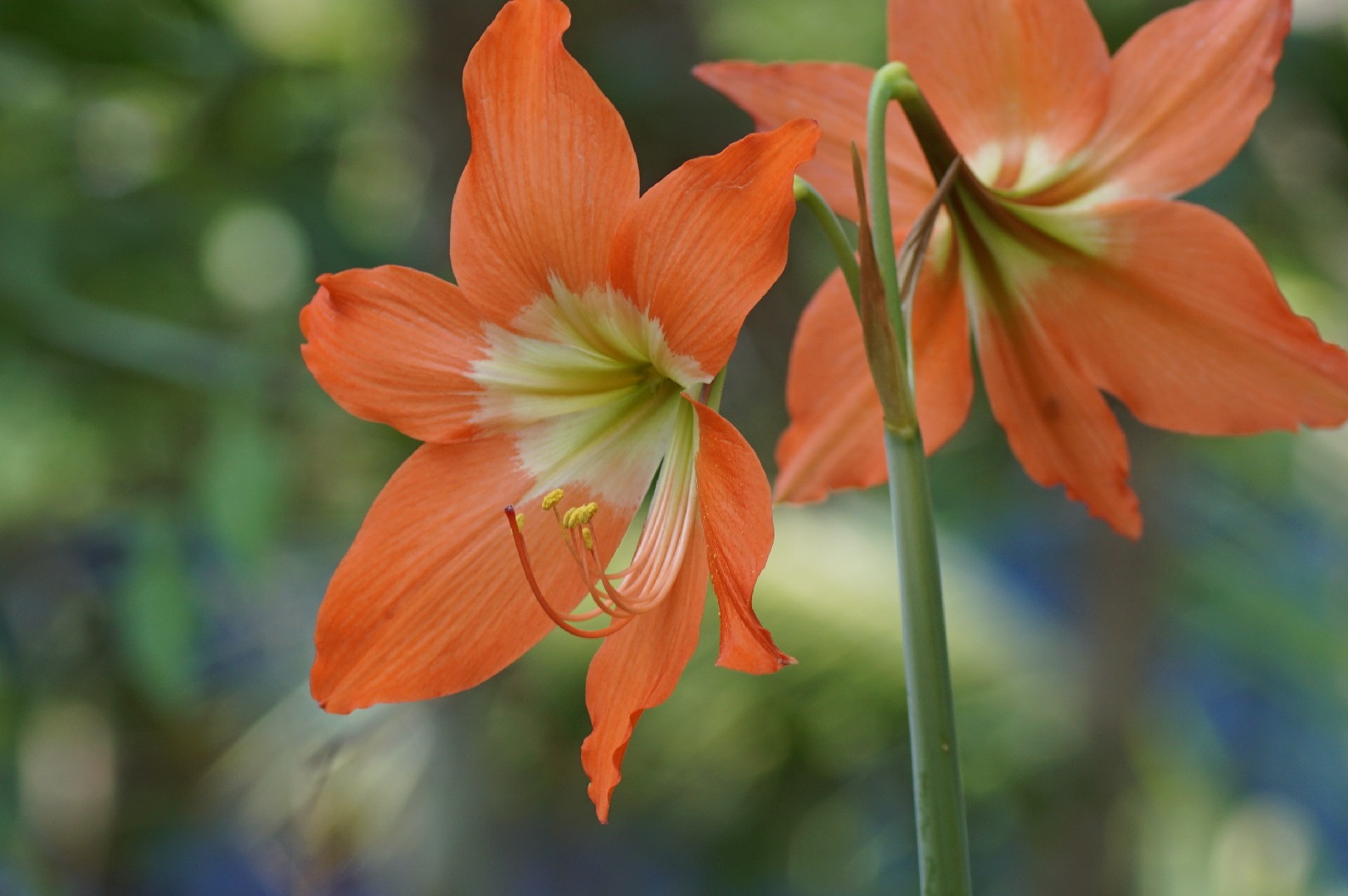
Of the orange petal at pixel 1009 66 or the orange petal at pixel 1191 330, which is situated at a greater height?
the orange petal at pixel 1009 66

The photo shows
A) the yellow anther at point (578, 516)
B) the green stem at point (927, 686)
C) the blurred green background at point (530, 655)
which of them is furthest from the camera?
the blurred green background at point (530, 655)

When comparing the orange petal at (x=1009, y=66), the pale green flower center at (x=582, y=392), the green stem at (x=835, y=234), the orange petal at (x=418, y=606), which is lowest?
the orange petal at (x=418, y=606)

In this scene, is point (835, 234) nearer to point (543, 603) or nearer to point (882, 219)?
point (882, 219)

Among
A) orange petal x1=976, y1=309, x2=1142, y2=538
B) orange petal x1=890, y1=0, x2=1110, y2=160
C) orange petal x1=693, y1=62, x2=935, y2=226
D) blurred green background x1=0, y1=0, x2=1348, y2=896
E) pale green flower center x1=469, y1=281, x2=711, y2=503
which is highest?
orange petal x1=890, y1=0, x2=1110, y2=160

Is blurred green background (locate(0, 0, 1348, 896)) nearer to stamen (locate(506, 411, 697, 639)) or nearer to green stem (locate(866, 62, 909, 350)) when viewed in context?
stamen (locate(506, 411, 697, 639))

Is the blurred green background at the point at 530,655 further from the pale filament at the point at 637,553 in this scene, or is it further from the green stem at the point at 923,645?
the green stem at the point at 923,645

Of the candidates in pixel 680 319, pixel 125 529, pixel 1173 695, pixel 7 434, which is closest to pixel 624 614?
pixel 680 319

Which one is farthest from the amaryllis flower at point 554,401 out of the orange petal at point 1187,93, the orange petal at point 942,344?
the orange petal at point 1187,93

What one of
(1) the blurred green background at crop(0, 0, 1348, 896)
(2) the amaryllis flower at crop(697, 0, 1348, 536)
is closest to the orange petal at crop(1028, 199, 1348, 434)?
(2) the amaryllis flower at crop(697, 0, 1348, 536)
